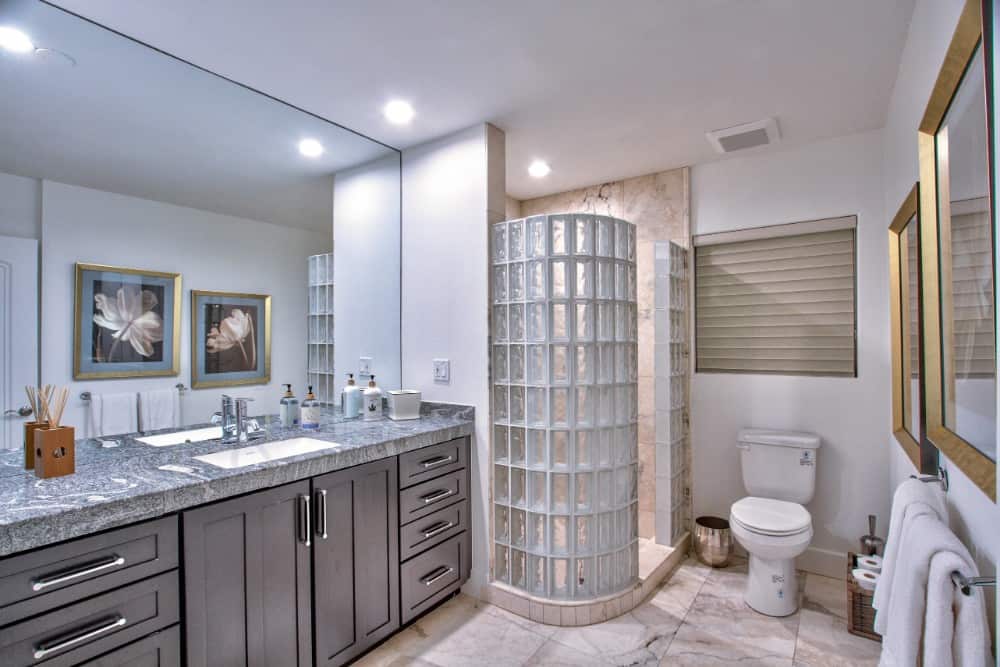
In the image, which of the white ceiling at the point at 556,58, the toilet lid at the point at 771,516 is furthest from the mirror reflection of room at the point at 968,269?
the toilet lid at the point at 771,516

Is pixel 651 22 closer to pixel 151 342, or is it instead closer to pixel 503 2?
pixel 503 2

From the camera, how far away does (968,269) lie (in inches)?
42.5

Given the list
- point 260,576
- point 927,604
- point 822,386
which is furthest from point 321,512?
point 822,386

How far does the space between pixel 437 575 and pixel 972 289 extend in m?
2.21

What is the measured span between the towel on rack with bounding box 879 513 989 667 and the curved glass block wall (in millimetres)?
1342

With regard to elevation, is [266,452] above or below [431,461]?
above

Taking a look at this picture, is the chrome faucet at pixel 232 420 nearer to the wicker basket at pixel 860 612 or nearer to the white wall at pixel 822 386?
the white wall at pixel 822 386

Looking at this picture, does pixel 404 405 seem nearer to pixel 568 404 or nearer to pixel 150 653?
pixel 568 404

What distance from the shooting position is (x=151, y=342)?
1.77 m

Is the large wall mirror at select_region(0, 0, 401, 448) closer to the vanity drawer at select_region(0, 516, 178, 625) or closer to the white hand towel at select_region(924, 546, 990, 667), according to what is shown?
the vanity drawer at select_region(0, 516, 178, 625)

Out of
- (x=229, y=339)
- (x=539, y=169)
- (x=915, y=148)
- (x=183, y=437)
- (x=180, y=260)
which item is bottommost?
(x=183, y=437)

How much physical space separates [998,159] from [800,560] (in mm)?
2718

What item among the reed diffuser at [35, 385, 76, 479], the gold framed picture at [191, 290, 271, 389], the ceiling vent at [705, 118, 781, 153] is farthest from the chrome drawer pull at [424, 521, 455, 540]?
the ceiling vent at [705, 118, 781, 153]

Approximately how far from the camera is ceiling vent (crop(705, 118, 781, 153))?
257 centimetres
